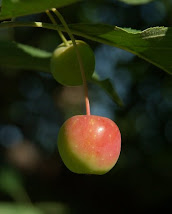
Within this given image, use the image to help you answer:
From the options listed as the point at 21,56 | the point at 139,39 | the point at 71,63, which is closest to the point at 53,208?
the point at 21,56

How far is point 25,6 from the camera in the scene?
0.92 meters

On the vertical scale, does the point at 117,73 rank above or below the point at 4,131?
Result: above

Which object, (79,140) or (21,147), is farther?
(21,147)

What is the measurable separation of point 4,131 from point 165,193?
276 centimetres

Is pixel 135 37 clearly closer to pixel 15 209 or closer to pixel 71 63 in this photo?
pixel 71 63

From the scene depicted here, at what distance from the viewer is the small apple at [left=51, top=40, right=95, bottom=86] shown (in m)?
1.18

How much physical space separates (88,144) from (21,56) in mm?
551

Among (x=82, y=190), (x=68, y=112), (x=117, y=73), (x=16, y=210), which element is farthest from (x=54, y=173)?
(x=16, y=210)

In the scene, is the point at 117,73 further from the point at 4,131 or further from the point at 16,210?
the point at 4,131

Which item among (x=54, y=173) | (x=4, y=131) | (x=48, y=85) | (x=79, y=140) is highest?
(x=79, y=140)

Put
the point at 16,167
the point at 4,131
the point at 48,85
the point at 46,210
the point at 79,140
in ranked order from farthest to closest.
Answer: the point at 4,131 → the point at 48,85 → the point at 16,167 → the point at 46,210 → the point at 79,140

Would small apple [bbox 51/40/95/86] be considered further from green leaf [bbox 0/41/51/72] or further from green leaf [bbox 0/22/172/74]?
green leaf [bbox 0/41/51/72]

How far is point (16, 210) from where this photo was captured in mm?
3355

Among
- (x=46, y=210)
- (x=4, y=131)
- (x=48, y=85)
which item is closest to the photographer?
(x=46, y=210)
